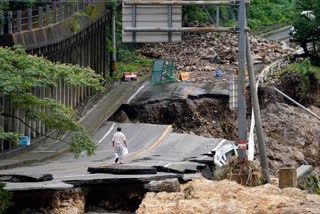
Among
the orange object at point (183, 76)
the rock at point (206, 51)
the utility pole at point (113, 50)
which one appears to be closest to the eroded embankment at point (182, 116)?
the orange object at point (183, 76)

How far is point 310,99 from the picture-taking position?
43656 mm

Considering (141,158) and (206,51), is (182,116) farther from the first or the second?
(206,51)

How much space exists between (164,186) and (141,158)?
28.3 feet

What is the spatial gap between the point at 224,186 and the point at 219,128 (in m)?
18.4

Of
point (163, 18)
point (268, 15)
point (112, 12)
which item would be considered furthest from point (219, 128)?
point (268, 15)

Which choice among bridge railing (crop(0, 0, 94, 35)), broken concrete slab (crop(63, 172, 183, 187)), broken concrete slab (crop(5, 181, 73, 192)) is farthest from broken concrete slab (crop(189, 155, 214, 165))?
bridge railing (crop(0, 0, 94, 35))

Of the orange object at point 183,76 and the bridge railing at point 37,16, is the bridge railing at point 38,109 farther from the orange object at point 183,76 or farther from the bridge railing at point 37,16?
the orange object at point 183,76

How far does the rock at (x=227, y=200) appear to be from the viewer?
15.1 meters

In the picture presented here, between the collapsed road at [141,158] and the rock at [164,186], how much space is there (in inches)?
24.9

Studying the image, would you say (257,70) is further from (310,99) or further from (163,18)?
(163,18)

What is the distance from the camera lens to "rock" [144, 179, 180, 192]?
18812mm

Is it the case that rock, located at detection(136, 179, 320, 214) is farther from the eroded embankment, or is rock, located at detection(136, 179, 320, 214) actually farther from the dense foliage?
the eroded embankment

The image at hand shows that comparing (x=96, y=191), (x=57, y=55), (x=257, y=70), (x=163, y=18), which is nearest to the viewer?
(x=96, y=191)

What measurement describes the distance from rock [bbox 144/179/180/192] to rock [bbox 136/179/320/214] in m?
0.25
